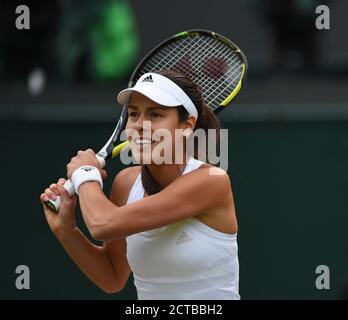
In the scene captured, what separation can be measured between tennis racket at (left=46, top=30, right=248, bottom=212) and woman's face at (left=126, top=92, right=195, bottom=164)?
0.37 m

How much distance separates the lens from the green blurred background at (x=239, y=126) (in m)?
5.29

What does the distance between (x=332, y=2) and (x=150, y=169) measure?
3.11 meters

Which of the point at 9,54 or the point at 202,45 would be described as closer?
the point at 202,45

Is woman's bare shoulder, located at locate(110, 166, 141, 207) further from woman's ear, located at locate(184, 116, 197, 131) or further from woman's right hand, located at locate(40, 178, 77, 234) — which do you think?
woman's ear, located at locate(184, 116, 197, 131)

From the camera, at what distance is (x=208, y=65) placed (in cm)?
354

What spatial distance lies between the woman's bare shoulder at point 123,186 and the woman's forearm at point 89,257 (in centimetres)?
18

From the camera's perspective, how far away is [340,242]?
5266mm

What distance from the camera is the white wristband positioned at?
3.00 meters

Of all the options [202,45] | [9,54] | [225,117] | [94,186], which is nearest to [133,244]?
[94,186]

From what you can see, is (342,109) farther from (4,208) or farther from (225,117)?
(4,208)

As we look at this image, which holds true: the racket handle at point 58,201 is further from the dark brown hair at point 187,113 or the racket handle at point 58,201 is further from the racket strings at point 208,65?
the racket strings at point 208,65

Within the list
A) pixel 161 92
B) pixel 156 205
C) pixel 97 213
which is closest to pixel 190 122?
pixel 161 92

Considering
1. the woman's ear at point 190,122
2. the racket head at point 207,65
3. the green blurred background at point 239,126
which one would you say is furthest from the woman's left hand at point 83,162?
the green blurred background at point 239,126

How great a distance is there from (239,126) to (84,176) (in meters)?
2.44
